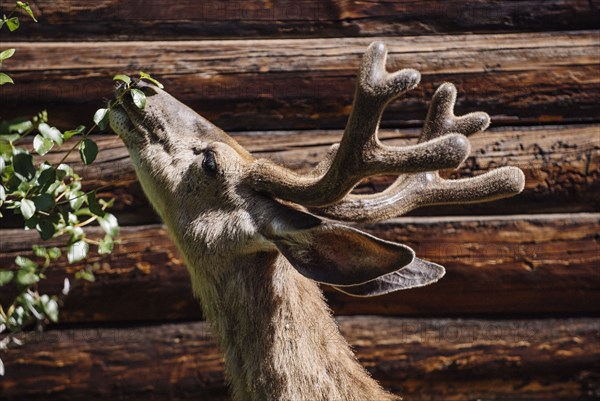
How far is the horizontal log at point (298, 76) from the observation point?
15.7 feet

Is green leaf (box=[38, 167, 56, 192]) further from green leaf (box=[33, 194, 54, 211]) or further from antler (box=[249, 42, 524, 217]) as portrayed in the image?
antler (box=[249, 42, 524, 217])

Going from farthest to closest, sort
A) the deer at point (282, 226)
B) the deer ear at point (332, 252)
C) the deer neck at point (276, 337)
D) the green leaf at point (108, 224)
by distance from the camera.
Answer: the green leaf at point (108, 224) < the deer neck at point (276, 337) < the deer at point (282, 226) < the deer ear at point (332, 252)

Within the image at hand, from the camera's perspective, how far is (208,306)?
373 centimetres

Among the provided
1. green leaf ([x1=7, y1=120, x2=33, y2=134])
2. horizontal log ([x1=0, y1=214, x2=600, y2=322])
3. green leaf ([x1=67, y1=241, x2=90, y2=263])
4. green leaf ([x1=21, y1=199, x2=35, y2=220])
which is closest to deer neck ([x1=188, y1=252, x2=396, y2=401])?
green leaf ([x1=67, y1=241, x2=90, y2=263])

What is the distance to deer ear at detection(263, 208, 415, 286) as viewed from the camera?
10.3 feet

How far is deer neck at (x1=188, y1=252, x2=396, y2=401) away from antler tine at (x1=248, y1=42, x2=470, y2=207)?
369 millimetres

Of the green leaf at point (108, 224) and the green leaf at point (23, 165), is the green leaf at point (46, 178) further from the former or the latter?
the green leaf at point (108, 224)

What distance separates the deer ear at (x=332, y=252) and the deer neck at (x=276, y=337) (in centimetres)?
27

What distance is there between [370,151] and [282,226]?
477 mm

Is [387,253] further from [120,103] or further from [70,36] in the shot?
[70,36]

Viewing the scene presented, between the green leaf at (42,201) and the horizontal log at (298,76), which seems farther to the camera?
the horizontal log at (298,76)

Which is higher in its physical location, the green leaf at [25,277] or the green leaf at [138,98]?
the green leaf at [138,98]

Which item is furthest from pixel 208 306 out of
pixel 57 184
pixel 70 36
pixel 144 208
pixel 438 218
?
pixel 70 36

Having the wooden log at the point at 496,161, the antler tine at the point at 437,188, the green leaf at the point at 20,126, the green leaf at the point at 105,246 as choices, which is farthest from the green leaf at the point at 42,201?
the wooden log at the point at 496,161
